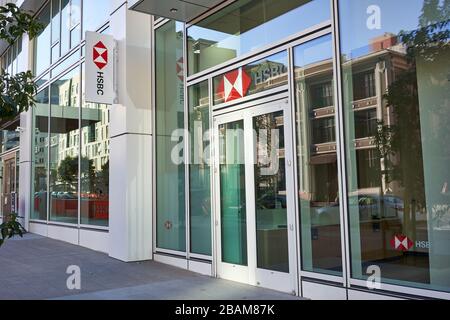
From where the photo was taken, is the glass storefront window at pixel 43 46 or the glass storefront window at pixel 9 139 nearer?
the glass storefront window at pixel 43 46

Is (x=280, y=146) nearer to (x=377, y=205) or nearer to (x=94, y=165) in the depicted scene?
(x=377, y=205)

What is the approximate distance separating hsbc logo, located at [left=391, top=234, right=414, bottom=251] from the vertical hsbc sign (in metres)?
6.38

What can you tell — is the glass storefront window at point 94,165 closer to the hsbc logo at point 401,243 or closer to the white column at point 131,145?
the white column at point 131,145

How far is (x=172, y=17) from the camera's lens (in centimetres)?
863

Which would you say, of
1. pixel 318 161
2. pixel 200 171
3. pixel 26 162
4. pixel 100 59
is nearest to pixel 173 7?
pixel 100 59

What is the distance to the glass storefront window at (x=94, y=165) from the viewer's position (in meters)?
11.0

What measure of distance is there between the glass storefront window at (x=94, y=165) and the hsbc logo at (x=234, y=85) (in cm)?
393

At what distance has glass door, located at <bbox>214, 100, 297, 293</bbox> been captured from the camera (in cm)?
648

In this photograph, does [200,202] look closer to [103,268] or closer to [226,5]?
[103,268]

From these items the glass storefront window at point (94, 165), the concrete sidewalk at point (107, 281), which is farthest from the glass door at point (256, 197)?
the glass storefront window at point (94, 165)

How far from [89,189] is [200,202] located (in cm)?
455

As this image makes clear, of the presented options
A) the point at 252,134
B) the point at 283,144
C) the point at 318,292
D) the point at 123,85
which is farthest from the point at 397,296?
the point at 123,85

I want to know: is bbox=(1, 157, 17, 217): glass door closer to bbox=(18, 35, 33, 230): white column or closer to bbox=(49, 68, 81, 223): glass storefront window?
bbox=(18, 35, 33, 230): white column

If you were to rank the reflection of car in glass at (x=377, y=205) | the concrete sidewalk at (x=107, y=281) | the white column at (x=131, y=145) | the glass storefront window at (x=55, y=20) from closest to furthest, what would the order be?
the reflection of car in glass at (x=377, y=205) → the concrete sidewalk at (x=107, y=281) → the white column at (x=131, y=145) → the glass storefront window at (x=55, y=20)
